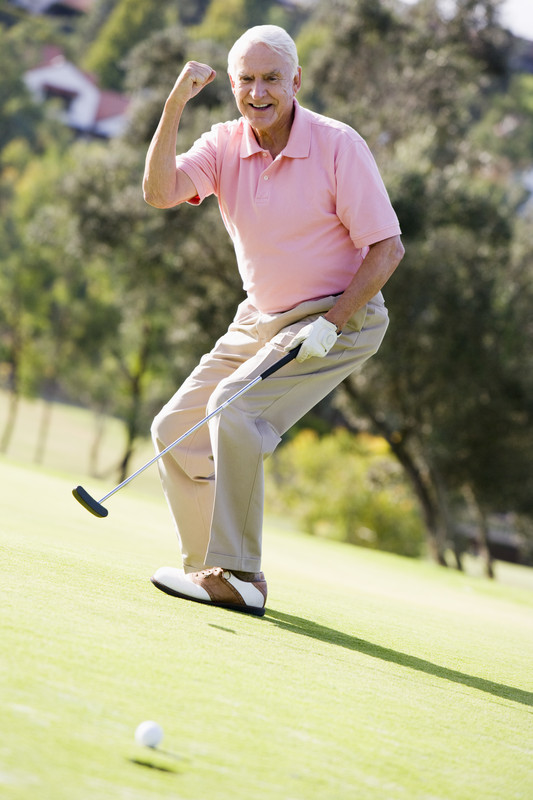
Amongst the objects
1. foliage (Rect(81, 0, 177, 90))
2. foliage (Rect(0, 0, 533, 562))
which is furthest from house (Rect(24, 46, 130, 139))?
foliage (Rect(0, 0, 533, 562))

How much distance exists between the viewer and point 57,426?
51.2 metres

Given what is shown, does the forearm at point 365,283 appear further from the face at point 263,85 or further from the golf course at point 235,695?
the golf course at point 235,695

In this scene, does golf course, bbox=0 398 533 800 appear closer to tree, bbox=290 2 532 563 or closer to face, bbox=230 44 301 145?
face, bbox=230 44 301 145

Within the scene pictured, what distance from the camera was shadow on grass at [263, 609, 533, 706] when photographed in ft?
12.2

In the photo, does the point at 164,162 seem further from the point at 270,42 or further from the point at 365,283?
the point at 365,283

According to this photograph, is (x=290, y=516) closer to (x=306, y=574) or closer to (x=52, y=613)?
(x=306, y=574)

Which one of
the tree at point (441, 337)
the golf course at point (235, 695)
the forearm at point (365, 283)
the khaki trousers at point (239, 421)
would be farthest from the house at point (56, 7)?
the golf course at point (235, 695)

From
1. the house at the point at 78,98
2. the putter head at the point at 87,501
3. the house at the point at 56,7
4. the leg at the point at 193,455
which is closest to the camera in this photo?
the putter head at the point at 87,501

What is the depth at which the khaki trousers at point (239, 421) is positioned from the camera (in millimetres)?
4375

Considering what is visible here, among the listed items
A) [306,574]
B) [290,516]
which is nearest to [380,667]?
[306,574]

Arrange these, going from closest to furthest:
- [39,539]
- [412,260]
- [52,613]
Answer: [52,613]
[39,539]
[412,260]

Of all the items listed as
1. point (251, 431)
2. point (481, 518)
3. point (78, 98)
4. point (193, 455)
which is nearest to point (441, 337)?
point (481, 518)

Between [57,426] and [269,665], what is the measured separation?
161 feet

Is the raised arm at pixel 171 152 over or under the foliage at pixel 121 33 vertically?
under
